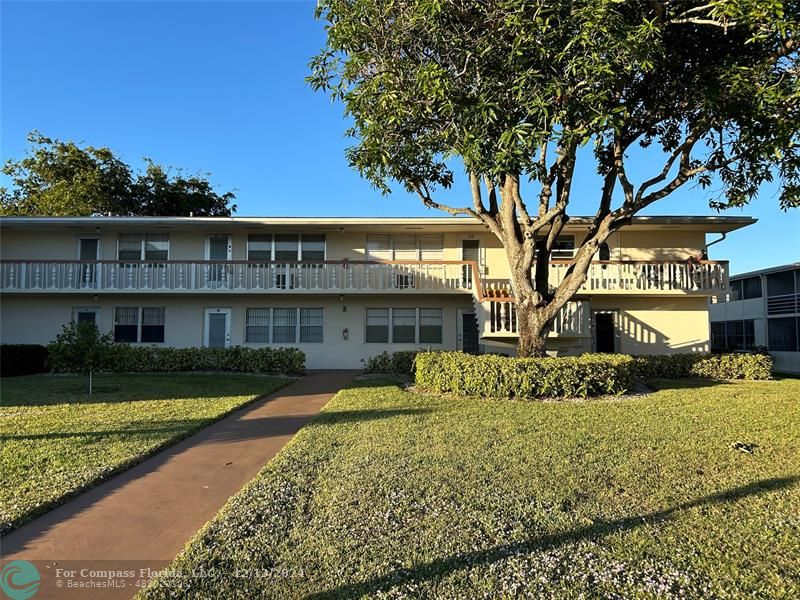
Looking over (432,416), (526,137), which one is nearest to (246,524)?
(432,416)

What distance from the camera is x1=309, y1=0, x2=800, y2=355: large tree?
7.02 meters

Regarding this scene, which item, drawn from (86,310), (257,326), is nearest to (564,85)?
(257,326)

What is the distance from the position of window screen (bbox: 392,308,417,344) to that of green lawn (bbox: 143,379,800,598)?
9.88 metres

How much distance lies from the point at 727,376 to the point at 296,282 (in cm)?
1301

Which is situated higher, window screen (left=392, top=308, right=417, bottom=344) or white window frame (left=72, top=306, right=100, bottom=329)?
white window frame (left=72, top=306, right=100, bottom=329)

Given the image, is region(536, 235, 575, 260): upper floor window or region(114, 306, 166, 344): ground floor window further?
region(114, 306, 166, 344): ground floor window

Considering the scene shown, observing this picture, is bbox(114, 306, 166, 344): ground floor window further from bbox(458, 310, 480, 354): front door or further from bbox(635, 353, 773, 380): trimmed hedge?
bbox(635, 353, 773, 380): trimmed hedge

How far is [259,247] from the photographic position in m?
17.6

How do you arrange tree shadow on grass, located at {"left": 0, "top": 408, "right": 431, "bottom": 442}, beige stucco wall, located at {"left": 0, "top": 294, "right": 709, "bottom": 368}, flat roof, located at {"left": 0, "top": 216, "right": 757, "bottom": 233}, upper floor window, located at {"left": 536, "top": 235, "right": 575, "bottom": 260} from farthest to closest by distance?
upper floor window, located at {"left": 536, "top": 235, "right": 575, "bottom": 260} < beige stucco wall, located at {"left": 0, "top": 294, "right": 709, "bottom": 368} < flat roof, located at {"left": 0, "top": 216, "right": 757, "bottom": 233} < tree shadow on grass, located at {"left": 0, "top": 408, "right": 431, "bottom": 442}

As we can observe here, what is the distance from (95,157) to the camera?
1112 inches

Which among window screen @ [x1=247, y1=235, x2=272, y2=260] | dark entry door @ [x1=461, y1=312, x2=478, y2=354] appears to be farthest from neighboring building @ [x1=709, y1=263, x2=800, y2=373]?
window screen @ [x1=247, y1=235, x2=272, y2=260]

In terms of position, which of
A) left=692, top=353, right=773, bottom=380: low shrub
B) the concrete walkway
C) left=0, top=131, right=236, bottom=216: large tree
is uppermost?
left=0, top=131, right=236, bottom=216: large tree

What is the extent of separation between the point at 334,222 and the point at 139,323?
785 centimetres

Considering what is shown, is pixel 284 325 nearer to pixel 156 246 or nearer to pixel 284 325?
pixel 284 325
